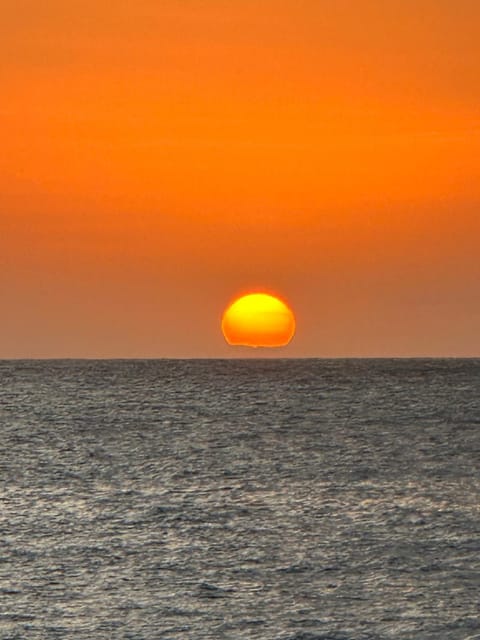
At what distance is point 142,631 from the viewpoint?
25359 mm

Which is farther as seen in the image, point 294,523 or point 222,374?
point 222,374

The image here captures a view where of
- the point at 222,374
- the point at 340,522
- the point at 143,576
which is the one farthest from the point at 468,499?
the point at 222,374

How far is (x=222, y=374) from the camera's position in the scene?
167 meters

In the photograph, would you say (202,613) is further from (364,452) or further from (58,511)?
(364,452)

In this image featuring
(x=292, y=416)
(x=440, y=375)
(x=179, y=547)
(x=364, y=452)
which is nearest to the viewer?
(x=179, y=547)

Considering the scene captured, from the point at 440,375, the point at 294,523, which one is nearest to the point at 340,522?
the point at 294,523

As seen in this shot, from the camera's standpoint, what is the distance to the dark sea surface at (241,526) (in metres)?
26.8

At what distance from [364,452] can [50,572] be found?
1449 inches

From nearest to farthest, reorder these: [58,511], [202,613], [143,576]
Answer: [202,613] → [143,576] → [58,511]

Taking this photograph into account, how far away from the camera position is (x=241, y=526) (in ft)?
130

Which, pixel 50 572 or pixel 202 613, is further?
pixel 50 572

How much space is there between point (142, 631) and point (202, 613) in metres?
2.14

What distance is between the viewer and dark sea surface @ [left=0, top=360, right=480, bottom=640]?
2680 centimetres

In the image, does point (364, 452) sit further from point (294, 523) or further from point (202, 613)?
point (202, 613)
